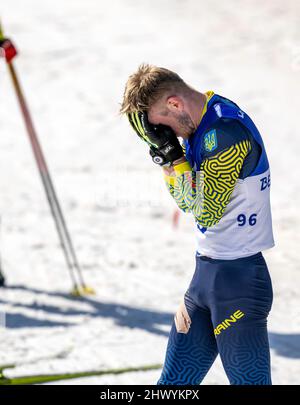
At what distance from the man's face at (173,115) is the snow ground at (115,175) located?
242 cm

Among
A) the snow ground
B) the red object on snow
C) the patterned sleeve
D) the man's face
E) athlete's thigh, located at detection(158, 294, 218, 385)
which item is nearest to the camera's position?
the patterned sleeve

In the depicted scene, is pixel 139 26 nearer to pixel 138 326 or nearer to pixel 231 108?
pixel 138 326

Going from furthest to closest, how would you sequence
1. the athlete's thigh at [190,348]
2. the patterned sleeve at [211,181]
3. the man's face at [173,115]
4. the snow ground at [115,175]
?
the snow ground at [115,175]
the athlete's thigh at [190,348]
the man's face at [173,115]
the patterned sleeve at [211,181]

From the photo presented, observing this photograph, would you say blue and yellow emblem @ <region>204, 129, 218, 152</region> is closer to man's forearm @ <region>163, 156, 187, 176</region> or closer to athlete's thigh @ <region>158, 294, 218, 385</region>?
man's forearm @ <region>163, 156, 187, 176</region>

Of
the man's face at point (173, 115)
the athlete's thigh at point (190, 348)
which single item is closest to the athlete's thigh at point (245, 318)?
the athlete's thigh at point (190, 348)

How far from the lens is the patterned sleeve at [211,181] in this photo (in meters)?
3.05

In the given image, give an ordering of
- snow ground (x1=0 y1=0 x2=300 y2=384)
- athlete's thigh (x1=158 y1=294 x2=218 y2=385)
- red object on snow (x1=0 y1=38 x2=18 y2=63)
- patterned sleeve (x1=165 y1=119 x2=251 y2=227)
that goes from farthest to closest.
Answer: red object on snow (x1=0 y1=38 x2=18 y2=63) → snow ground (x1=0 y1=0 x2=300 y2=384) → athlete's thigh (x1=158 y1=294 x2=218 y2=385) → patterned sleeve (x1=165 y1=119 x2=251 y2=227)

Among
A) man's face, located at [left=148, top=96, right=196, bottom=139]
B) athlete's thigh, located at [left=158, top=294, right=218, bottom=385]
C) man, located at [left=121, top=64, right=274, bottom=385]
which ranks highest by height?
man's face, located at [left=148, top=96, right=196, bottom=139]

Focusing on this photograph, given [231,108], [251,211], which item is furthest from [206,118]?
[251,211]

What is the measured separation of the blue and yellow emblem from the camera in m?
3.06

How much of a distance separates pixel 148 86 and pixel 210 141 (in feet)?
1.20

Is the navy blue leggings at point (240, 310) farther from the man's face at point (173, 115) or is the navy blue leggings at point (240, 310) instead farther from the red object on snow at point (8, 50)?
the red object on snow at point (8, 50)

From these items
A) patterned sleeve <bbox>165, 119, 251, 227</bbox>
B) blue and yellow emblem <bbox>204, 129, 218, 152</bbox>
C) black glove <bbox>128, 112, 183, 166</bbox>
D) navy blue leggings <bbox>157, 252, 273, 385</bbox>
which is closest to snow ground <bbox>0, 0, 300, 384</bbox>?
navy blue leggings <bbox>157, 252, 273, 385</bbox>

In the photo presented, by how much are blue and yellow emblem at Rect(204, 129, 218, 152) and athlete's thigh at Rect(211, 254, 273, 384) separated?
0.58 meters
